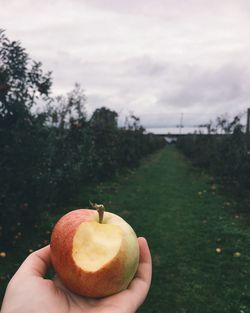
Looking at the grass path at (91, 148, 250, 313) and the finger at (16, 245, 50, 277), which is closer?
the finger at (16, 245, 50, 277)

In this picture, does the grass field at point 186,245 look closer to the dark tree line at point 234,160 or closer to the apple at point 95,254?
the dark tree line at point 234,160

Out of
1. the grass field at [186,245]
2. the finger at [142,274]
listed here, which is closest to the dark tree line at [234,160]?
the grass field at [186,245]

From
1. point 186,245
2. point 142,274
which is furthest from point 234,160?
point 142,274

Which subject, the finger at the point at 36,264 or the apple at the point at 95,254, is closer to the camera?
the apple at the point at 95,254

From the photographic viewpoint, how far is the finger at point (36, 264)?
80.3 inches

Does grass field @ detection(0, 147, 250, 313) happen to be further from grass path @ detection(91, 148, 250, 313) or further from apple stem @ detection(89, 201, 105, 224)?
apple stem @ detection(89, 201, 105, 224)

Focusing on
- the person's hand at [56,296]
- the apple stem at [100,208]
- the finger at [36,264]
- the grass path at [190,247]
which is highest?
the apple stem at [100,208]

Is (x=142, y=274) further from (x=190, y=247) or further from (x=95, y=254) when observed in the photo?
(x=190, y=247)

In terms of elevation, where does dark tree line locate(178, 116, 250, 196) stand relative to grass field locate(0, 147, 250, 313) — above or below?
above

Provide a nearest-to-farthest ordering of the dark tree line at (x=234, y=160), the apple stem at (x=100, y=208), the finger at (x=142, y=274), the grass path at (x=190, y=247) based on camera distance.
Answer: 1. the apple stem at (x=100, y=208)
2. the finger at (x=142, y=274)
3. the grass path at (x=190, y=247)
4. the dark tree line at (x=234, y=160)

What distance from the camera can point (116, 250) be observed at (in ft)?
6.14

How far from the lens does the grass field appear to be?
5367mm

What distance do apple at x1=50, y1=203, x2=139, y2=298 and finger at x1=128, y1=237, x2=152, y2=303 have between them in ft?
0.33

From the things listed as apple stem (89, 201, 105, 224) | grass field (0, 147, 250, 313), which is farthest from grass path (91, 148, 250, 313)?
apple stem (89, 201, 105, 224)
